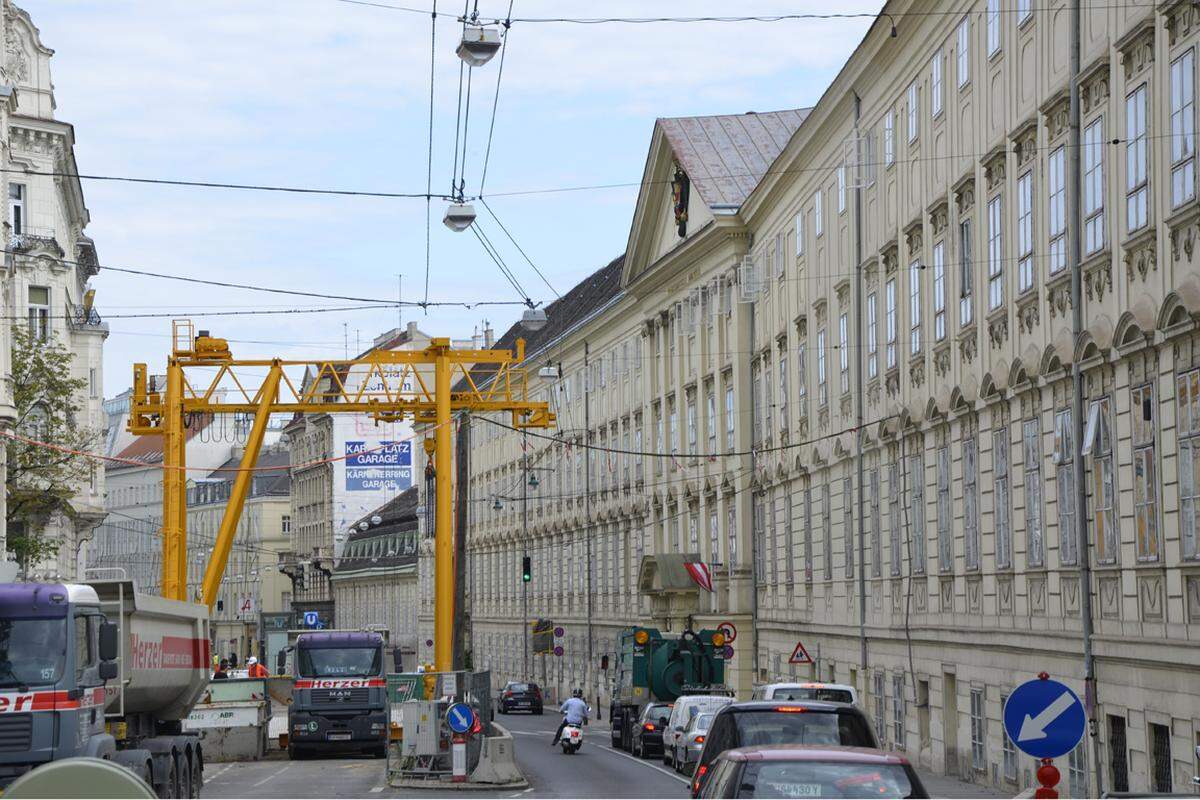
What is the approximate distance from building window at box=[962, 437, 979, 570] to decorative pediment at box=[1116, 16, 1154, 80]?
981 cm

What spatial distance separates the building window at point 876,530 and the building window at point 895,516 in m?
0.85

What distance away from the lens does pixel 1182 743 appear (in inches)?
856

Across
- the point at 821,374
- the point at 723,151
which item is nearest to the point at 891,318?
the point at 821,374

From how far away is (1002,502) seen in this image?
30.3 metres

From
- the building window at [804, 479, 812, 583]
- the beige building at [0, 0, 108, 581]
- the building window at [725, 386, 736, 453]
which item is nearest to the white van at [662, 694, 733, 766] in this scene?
the building window at [804, 479, 812, 583]

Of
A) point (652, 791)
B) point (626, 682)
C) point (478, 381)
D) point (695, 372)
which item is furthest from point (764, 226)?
point (478, 381)

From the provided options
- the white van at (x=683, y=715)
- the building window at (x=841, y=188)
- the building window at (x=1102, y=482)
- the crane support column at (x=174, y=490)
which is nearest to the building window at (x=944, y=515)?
the white van at (x=683, y=715)

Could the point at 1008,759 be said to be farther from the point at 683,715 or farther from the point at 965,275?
the point at 683,715

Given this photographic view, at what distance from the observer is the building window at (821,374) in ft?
148

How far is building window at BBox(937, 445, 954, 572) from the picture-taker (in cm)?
3381

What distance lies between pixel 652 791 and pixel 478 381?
251 feet

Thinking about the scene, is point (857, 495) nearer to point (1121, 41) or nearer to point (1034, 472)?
point (1034, 472)

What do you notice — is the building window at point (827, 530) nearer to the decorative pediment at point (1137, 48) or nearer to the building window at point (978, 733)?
the building window at point (978, 733)

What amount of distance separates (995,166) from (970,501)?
5.62 meters
